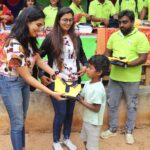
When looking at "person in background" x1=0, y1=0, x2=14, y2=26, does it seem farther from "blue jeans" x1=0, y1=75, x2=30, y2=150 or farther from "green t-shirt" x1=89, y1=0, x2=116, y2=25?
"blue jeans" x1=0, y1=75, x2=30, y2=150

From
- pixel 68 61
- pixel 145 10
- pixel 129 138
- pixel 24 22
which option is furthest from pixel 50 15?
pixel 24 22

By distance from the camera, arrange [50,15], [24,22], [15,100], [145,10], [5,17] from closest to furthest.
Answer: [24,22] → [15,100] → [5,17] → [50,15] → [145,10]

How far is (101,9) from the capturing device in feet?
25.1

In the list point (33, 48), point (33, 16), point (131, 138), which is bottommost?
point (131, 138)

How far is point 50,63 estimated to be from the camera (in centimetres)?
426

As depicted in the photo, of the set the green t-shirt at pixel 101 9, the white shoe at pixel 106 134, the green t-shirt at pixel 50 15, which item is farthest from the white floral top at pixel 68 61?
the green t-shirt at pixel 101 9

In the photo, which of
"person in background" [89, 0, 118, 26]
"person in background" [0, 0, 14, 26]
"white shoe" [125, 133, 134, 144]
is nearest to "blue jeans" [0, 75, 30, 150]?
"white shoe" [125, 133, 134, 144]

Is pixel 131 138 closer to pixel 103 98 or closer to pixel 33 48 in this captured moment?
pixel 103 98

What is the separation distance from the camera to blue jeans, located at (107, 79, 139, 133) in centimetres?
484

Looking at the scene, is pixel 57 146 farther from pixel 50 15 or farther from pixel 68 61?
pixel 50 15

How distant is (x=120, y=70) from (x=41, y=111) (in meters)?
1.18

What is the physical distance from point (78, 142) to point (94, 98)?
1267mm

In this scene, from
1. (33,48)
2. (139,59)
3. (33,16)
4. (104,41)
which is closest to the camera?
(33,16)

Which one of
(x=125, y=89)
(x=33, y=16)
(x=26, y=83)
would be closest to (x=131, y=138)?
(x=125, y=89)
